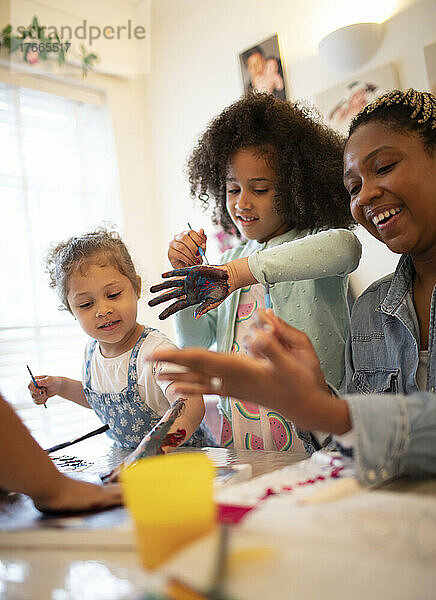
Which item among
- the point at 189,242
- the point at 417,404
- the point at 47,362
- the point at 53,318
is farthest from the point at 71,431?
the point at 417,404

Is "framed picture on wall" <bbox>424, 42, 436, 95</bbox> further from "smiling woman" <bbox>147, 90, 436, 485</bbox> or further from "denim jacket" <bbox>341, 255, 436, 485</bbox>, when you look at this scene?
"denim jacket" <bbox>341, 255, 436, 485</bbox>

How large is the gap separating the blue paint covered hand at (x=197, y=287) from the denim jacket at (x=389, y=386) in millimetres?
283

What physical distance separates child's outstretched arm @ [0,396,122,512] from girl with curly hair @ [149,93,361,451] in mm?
532

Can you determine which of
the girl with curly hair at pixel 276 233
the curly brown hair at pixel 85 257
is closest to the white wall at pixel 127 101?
the curly brown hair at pixel 85 257

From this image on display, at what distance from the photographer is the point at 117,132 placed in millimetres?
3324

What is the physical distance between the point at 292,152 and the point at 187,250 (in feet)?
1.24

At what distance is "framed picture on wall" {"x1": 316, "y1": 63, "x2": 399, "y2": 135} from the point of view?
218 centimetres

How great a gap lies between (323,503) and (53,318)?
2.67 meters

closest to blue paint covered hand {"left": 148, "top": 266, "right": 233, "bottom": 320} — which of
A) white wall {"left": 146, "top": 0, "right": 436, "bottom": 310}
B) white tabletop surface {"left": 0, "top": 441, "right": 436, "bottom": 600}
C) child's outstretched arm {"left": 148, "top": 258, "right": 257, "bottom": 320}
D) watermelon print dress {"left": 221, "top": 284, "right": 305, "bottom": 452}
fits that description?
child's outstretched arm {"left": 148, "top": 258, "right": 257, "bottom": 320}

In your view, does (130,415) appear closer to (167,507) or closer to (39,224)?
(167,507)

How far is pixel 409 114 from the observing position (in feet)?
3.18

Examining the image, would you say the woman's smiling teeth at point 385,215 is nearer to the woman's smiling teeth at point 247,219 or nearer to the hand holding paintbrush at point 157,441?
the woman's smiling teeth at point 247,219

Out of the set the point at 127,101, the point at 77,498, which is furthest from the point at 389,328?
the point at 127,101

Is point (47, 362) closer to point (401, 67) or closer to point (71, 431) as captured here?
point (71, 431)
